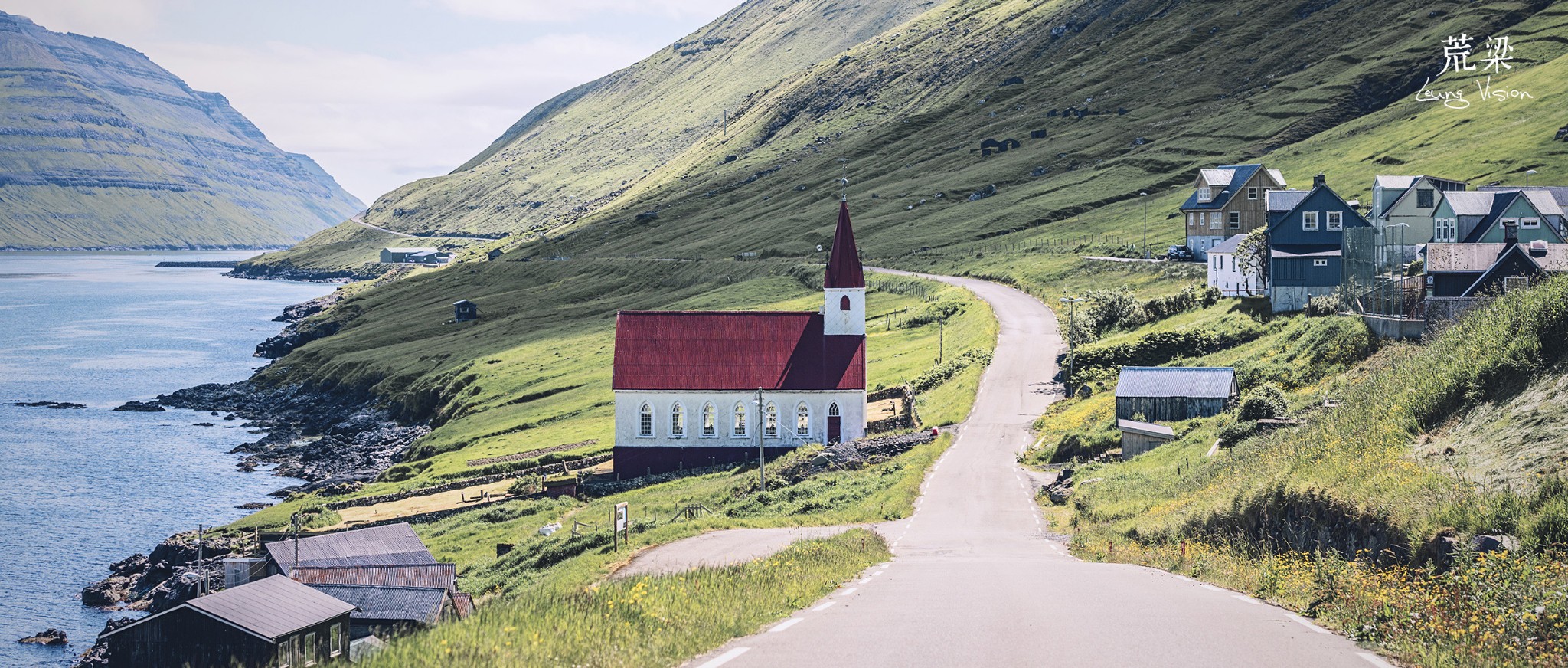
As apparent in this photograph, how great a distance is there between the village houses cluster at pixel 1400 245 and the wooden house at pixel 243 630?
43.3 metres

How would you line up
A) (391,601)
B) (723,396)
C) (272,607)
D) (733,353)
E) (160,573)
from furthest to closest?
(733,353) < (723,396) < (160,573) < (391,601) < (272,607)

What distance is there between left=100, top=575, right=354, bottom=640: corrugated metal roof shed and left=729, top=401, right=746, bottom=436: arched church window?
35.3m

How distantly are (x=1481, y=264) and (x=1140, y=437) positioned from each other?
22.3 m

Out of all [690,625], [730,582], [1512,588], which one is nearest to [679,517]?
[730,582]

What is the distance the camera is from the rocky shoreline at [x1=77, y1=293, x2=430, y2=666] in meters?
63.9

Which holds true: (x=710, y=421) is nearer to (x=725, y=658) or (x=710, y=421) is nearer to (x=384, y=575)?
(x=384, y=575)

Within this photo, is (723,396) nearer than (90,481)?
Yes

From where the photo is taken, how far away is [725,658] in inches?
520

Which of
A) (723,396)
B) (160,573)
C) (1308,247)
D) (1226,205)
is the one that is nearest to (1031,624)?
(723,396)

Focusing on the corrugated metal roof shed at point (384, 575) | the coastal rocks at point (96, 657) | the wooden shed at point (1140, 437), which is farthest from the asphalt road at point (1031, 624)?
the coastal rocks at point (96, 657)

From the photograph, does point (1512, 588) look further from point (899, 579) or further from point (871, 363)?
point (871, 363)

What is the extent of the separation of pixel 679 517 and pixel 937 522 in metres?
13.3

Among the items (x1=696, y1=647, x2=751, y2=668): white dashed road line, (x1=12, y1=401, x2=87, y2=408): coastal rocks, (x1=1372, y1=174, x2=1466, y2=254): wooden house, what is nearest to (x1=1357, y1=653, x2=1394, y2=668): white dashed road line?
(x1=696, y1=647, x2=751, y2=668): white dashed road line

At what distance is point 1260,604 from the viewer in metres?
17.8
